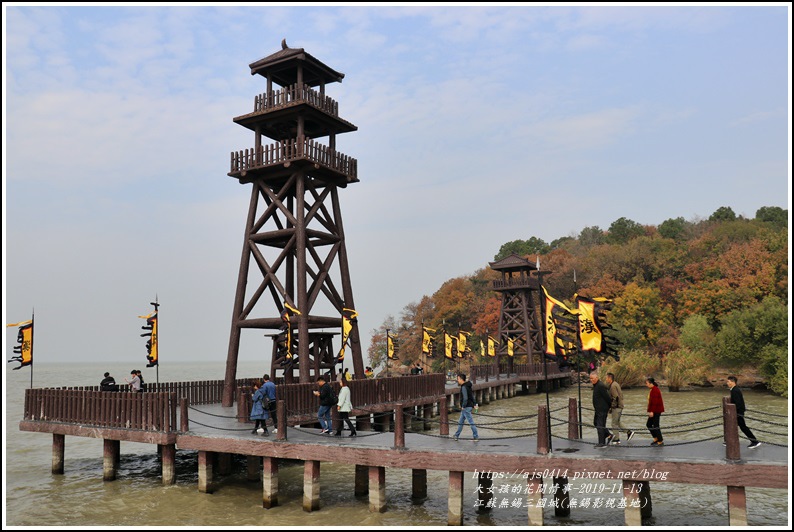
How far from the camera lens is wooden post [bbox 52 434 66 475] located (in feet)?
70.7

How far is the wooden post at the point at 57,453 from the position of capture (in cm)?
2156

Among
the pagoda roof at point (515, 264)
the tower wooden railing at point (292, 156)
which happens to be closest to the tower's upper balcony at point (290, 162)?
the tower wooden railing at point (292, 156)

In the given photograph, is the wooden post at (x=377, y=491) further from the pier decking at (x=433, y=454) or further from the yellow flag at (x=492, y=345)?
the yellow flag at (x=492, y=345)

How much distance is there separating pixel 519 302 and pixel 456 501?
4162 cm

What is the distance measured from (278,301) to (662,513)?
17133mm

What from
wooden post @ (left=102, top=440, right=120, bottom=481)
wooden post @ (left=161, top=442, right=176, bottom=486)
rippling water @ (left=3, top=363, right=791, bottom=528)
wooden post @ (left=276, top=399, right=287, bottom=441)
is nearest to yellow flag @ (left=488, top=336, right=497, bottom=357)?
rippling water @ (left=3, top=363, right=791, bottom=528)

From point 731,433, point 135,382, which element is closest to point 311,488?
point 731,433

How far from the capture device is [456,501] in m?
14.2

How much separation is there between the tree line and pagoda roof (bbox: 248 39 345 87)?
23.3m

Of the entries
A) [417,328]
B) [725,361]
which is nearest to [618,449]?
[725,361]

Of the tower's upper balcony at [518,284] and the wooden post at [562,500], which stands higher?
the tower's upper balcony at [518,284]

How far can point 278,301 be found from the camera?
27.0 meters

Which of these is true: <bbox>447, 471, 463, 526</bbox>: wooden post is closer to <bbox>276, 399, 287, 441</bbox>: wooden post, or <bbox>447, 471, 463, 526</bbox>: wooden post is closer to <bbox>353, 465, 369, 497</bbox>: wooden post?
<bbox>353, 465, 369, 497</bbox>: wooden post

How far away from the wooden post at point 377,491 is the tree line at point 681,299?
30.6 meters
